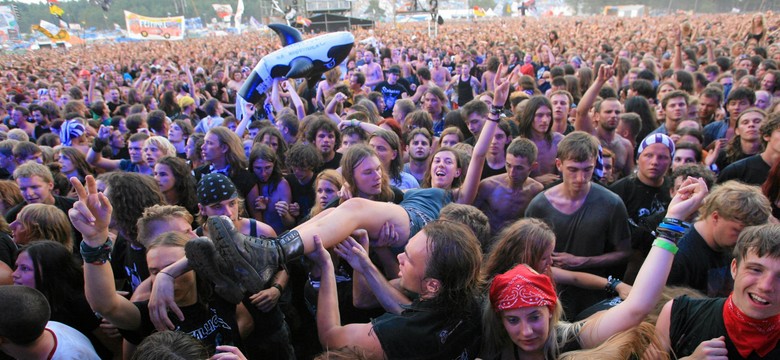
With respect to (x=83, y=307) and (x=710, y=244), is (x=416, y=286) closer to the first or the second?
(x=710, y=244)

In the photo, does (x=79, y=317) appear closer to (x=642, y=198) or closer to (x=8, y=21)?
(x=642, y=198)

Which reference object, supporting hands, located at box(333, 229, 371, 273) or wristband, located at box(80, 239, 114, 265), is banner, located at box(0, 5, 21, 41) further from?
supporting hands, located at box(333, 229, 371, 273)

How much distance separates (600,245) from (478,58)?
13.0m

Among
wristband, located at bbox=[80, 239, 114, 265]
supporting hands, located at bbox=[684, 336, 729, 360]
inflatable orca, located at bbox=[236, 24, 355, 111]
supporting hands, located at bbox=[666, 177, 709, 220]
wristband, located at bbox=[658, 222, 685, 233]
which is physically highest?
inflatable orca, located at bbox=[236, 24, 355, 111]

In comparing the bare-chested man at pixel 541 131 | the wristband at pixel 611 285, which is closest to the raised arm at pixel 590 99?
the bare-chested man at pixel 541 131

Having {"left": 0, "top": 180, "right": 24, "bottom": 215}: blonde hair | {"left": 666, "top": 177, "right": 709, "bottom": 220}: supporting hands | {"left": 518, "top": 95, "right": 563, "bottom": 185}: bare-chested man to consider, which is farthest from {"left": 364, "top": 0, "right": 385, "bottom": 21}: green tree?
{"left": 666, "top": 177, "right": 709, "bottom": 220}: supporting hands

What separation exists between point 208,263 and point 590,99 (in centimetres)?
400

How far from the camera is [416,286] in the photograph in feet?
7.43

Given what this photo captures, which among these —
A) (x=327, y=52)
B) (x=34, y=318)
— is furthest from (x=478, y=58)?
(x=34, y=318)

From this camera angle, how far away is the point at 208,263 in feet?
7.25

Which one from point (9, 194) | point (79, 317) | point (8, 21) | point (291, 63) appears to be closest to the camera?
point (79, 317)

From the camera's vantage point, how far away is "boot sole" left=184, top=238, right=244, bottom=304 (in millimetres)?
2180

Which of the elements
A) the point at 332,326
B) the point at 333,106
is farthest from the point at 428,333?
the point at 333,106

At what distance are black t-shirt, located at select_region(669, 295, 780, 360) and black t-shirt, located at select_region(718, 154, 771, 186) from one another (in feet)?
7.26
